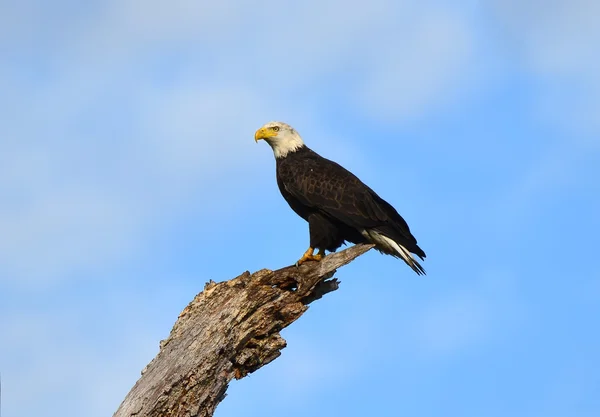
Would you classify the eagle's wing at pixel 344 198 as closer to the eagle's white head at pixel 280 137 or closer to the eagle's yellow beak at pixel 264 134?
the eagle's white head at pixel 280 137

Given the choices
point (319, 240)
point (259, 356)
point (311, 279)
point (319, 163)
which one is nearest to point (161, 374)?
point (259, 356)

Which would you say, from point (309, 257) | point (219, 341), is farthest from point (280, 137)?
point (219, 341)

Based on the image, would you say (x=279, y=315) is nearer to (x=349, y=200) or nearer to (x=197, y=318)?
(x=197, y=318)

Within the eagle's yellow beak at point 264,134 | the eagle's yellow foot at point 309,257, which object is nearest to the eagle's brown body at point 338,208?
the eagle's yellow foot at point 309,257

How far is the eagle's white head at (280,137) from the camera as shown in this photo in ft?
38.7

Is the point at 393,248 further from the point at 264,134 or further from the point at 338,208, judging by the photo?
the point at 264,134

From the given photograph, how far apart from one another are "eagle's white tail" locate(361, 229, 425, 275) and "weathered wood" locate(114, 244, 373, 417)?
1.64m

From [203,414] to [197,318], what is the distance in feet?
3.18

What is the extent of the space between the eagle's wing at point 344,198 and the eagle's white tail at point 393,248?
0.08 metres

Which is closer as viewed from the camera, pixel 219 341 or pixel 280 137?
pixel 219 341

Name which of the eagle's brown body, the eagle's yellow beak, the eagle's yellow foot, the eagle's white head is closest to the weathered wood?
the eagle's yellow foot

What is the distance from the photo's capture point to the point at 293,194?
11047 mm

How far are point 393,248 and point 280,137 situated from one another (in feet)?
8.21

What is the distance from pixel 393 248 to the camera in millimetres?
10492
